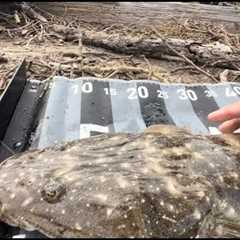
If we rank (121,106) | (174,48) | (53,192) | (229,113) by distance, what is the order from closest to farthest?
(53,192), (229,113), (121,106), (174,48)

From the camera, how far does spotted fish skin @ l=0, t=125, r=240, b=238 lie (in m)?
2.46

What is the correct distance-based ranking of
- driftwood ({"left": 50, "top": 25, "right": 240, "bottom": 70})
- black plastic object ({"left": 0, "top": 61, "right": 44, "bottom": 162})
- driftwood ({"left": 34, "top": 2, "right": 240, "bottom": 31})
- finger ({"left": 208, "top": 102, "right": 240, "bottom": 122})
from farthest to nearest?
driftwood ({"left": 34, "top": 2, "right": 240, "bottom": 31}), driftwood ({"left": 50, "top": 25, "right": 240, "bottom": 70}), black plastic object ({"left": 0, "top": 61, "right": 44, "bottom": 162}), finger ({"left": 208, "top": 102, "right": 240, "bottom": 122})

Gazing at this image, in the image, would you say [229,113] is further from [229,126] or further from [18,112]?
[18,112]

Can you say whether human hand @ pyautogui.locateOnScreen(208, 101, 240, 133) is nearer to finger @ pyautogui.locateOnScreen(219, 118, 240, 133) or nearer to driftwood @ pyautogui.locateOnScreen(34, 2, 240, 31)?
finger @ pyautogui.locateOnScreen(219, 118, 240, 133)

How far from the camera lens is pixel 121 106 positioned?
14.0 feet

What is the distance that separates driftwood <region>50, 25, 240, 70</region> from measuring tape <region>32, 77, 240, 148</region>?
1.19 meters

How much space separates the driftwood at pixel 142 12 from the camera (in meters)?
7.20

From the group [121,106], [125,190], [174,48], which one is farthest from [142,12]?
[125,190]

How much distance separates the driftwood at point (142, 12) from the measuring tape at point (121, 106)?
261 cm

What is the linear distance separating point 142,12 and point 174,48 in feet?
5.01

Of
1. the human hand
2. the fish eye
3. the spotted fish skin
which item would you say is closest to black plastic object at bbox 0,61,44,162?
the spotted fish skin

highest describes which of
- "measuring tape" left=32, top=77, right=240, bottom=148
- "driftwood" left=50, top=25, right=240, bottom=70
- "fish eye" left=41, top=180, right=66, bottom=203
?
"fish eye" left=41, top=180, right=66, bottom=203

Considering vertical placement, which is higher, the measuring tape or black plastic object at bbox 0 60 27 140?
black plastic object at bbox 0 60 27 140

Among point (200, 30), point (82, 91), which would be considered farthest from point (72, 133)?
point (200, 30)
